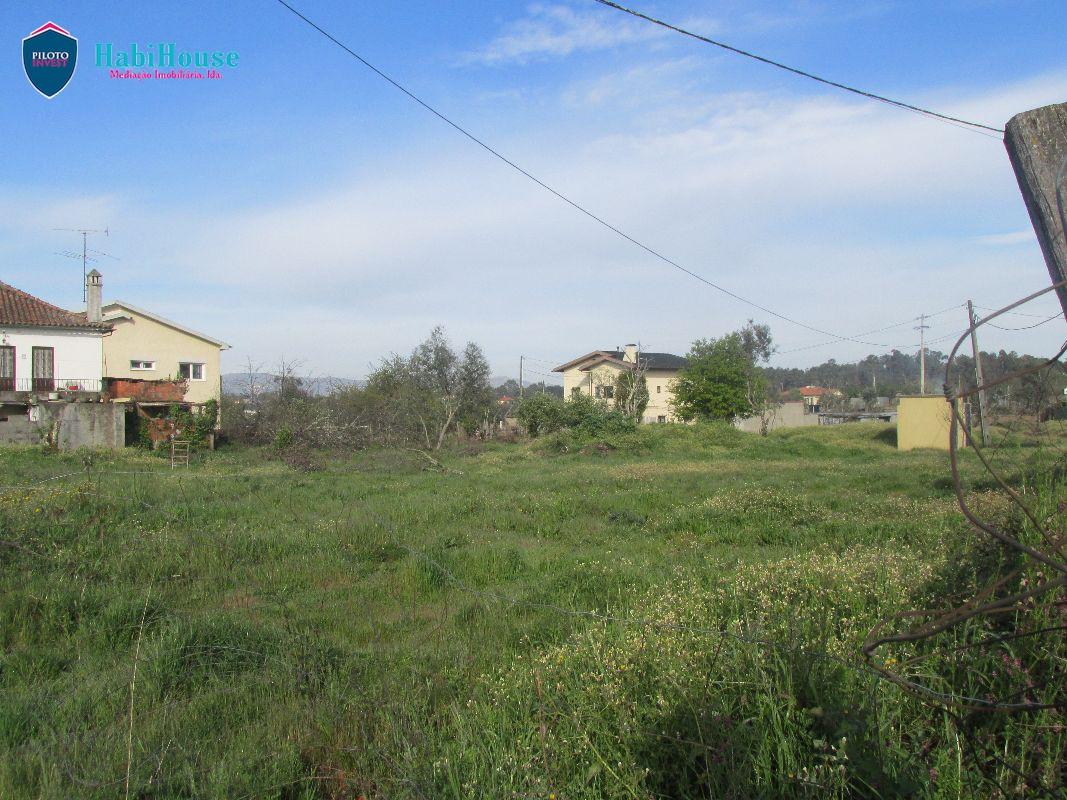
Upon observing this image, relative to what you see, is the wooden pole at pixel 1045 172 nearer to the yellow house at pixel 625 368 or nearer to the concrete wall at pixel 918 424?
the concrete wall at pixel 918 424

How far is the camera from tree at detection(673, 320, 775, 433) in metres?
43.6

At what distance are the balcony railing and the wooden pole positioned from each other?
113 feet

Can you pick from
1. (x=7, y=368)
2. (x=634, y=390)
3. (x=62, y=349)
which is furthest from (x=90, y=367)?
(x=634, y=390)

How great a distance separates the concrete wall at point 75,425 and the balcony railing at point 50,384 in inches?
92.2

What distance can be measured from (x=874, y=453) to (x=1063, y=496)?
24.8 metres

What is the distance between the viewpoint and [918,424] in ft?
98.7

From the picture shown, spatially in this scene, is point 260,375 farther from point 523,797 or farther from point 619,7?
A: point 523,797

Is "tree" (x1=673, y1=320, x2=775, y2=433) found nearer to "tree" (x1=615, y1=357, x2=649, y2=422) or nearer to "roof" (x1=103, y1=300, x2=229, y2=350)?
"tree" (x1=615, y1=357, x2=649, y2=422)

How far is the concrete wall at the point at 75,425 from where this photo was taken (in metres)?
27.1

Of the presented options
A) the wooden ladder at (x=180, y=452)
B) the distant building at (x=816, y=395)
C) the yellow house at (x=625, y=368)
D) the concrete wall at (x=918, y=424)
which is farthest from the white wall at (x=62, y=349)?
the distant building at (x=816, y=395)

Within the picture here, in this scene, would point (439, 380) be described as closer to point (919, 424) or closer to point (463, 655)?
point (919, 424)

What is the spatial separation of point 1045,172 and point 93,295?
38.0m

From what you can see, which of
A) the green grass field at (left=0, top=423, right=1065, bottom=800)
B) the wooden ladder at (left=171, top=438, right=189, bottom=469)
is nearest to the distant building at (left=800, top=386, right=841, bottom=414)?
the wooden ladder at (left=171, top=438, right=189, bottom=469)

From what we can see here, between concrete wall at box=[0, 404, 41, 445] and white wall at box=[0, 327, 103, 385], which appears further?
white wall at box=[0, 327, 103, 385]
